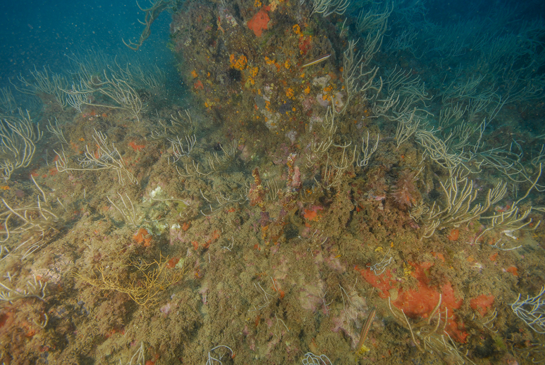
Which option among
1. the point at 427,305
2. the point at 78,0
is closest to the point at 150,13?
the point at 427,305

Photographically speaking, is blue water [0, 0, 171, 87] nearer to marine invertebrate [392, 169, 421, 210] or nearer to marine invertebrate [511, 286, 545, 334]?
marine invertebrate [392, 169, 421, 210]

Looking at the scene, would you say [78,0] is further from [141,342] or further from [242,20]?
[141,342]

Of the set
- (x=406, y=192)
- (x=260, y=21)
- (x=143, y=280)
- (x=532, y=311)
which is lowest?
(x=532, y=311)

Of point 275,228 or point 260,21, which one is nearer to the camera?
point 275,228

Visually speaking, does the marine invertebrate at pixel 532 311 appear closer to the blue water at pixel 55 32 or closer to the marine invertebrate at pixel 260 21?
the marine invertebrate at pixel 260 21

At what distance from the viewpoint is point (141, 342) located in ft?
8.32

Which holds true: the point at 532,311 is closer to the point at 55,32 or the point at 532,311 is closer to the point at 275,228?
the point at 275,228

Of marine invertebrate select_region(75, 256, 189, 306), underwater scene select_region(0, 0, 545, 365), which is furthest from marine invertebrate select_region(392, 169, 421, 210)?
marine invertebrate select_region(75, 256, 189, 306)

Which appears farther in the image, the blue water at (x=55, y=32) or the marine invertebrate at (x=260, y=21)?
the blue water at (x=55, y=32)

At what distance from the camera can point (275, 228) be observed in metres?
3.25

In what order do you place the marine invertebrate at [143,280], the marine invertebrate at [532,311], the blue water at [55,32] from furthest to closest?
1. the blue water at [55,32]
2. the marine invertebrate at [143,280]
3. the marine invertebrate at [532,311]

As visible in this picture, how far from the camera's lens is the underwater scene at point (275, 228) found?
2.56 m

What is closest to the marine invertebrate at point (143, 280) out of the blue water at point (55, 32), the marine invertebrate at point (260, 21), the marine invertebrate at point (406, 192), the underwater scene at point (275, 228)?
the underwater scene at point (275, 228)

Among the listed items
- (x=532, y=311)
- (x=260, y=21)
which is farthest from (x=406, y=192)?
(x=260, y=21)
